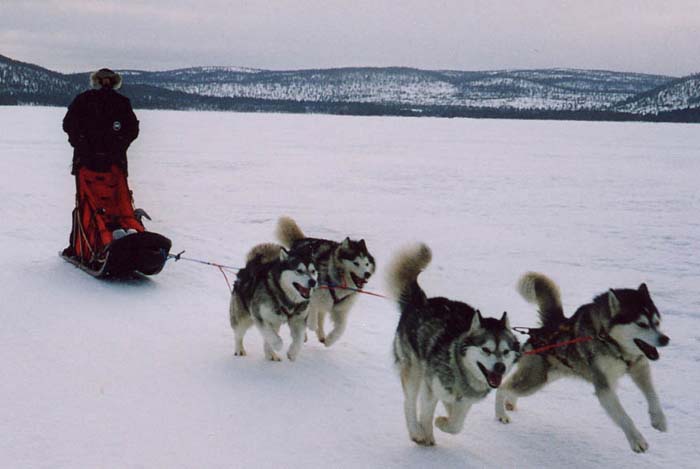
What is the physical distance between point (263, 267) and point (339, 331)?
676 mm

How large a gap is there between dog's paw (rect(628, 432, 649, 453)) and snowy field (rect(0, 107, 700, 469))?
0.08 metres

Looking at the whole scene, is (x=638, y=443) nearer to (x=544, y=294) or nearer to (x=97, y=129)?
(x=544, y=294)

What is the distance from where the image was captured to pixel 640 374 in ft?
9.78

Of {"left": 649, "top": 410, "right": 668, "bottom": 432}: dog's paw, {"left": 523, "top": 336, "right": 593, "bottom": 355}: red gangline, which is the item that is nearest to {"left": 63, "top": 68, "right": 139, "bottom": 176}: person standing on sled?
{"left": 523, "top": 336, "right": 593, "bottom": 355}: red gangline

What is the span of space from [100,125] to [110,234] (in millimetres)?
1019

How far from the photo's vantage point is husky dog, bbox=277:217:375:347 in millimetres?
4402

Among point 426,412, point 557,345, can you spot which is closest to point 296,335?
point 426,412

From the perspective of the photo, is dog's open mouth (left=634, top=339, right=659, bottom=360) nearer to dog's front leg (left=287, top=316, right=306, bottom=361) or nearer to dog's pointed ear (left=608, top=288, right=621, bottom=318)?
dog's pointed ear (left=608, top=288, right=621, bottom=318)

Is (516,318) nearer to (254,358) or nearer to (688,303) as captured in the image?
(688,303)

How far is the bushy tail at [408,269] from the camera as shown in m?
3.26

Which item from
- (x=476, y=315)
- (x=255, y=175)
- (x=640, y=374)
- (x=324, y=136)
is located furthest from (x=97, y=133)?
(x=324, y=136)

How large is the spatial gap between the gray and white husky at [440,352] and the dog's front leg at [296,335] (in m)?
0.94

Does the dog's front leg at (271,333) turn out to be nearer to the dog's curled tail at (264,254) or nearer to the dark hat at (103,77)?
the dog's curled tail at (264,254)

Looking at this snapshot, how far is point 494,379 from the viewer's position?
2.63 metres
